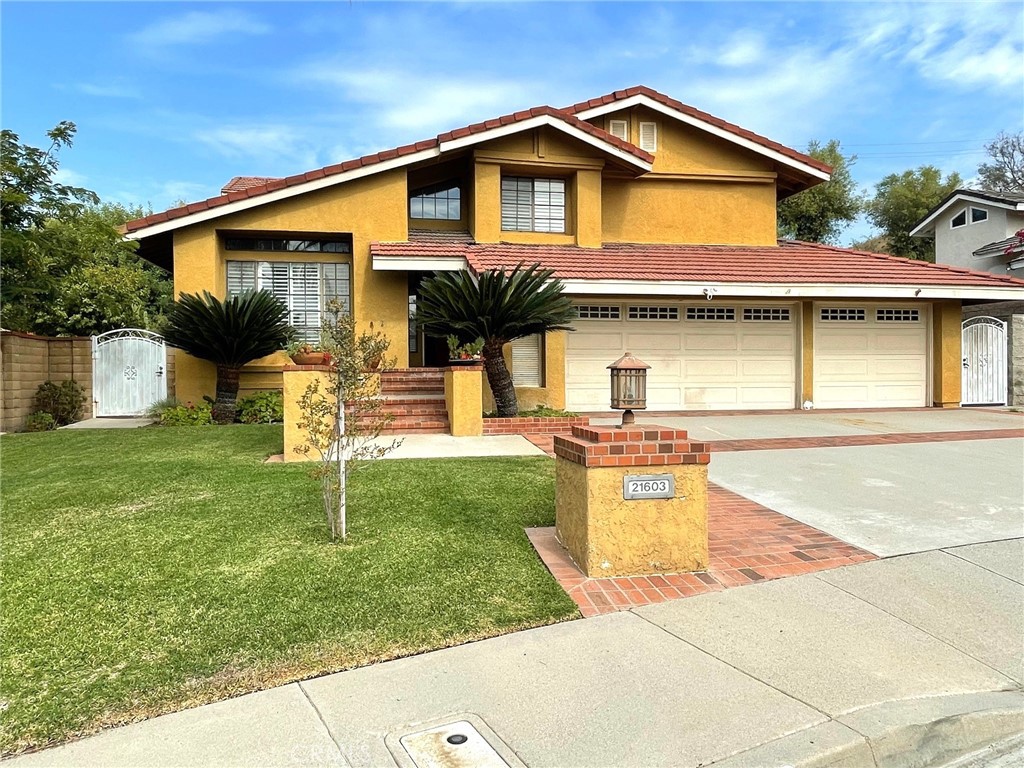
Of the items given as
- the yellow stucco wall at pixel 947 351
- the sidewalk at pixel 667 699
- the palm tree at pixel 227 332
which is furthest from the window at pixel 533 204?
the sidewalk at pixel 667 699

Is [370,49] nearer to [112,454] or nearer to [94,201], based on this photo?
[112,454]

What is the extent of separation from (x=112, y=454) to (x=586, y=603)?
7458 mm

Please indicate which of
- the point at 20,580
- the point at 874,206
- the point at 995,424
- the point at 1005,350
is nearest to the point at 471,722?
the point at 20,580

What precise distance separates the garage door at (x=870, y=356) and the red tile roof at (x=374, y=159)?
588cm

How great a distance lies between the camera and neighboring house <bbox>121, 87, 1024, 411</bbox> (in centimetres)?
1277

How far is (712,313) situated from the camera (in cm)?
1395

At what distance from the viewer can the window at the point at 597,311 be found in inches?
525

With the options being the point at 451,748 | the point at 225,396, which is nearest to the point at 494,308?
the point at 225,396

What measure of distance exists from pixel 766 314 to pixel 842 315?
1786 mm

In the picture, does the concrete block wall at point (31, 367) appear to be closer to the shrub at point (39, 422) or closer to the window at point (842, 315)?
the shrub at point (39, 422)

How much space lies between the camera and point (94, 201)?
12586 mm

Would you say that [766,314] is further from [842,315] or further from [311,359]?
[311,359]

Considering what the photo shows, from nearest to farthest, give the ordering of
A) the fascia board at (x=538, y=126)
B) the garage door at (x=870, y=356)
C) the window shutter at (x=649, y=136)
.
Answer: the fascia board at (x=538, y=126), the garage door at (x=870, y=356), the window shutter at (x=649, y=136)

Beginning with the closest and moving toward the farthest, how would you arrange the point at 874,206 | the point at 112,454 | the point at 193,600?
the point at 193,600 < the point at 112,454 < the point at 874,206
